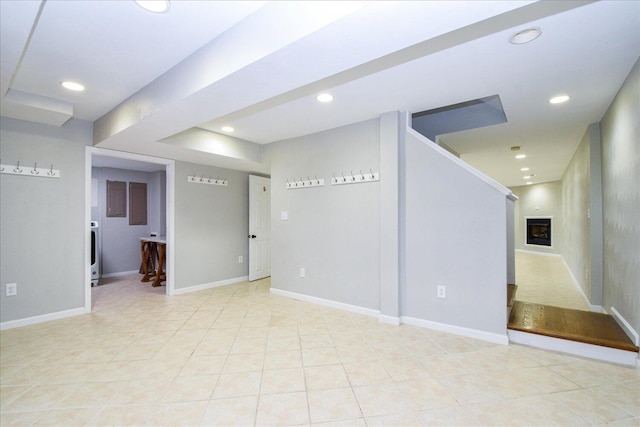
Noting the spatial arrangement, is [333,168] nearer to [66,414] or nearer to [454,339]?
[454,339]

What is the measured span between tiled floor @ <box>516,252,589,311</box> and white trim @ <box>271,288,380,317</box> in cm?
230

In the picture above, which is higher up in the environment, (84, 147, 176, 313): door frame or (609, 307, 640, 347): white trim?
(84, 147, 176, 313): door frame

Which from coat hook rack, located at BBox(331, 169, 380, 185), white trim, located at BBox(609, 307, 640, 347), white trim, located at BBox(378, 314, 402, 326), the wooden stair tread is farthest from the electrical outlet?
white trim, located at BBox(609, 307, 640, 347)

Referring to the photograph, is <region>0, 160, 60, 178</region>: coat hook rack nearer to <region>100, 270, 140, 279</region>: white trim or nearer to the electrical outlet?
the electrical outlet

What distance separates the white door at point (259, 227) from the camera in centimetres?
532

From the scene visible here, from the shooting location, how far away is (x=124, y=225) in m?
6.27

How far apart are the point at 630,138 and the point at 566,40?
1.15m

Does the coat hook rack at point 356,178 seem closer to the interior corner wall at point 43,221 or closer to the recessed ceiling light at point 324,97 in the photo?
the recessed ceiling light at point 324,97

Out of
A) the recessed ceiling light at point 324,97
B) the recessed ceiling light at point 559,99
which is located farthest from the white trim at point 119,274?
the recessed ceiling light at point 559,99

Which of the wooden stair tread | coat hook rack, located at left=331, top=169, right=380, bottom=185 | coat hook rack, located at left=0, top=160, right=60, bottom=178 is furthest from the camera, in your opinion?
coat hook rack, located at left=331, top=169, right=380, bottom=185

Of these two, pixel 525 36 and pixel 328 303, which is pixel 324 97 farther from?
pixel 328 303

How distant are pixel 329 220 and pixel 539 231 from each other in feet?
28.7

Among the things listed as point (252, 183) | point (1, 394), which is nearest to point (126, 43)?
A: point (1, 394)

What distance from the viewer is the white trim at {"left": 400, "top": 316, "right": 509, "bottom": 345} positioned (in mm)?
2684
